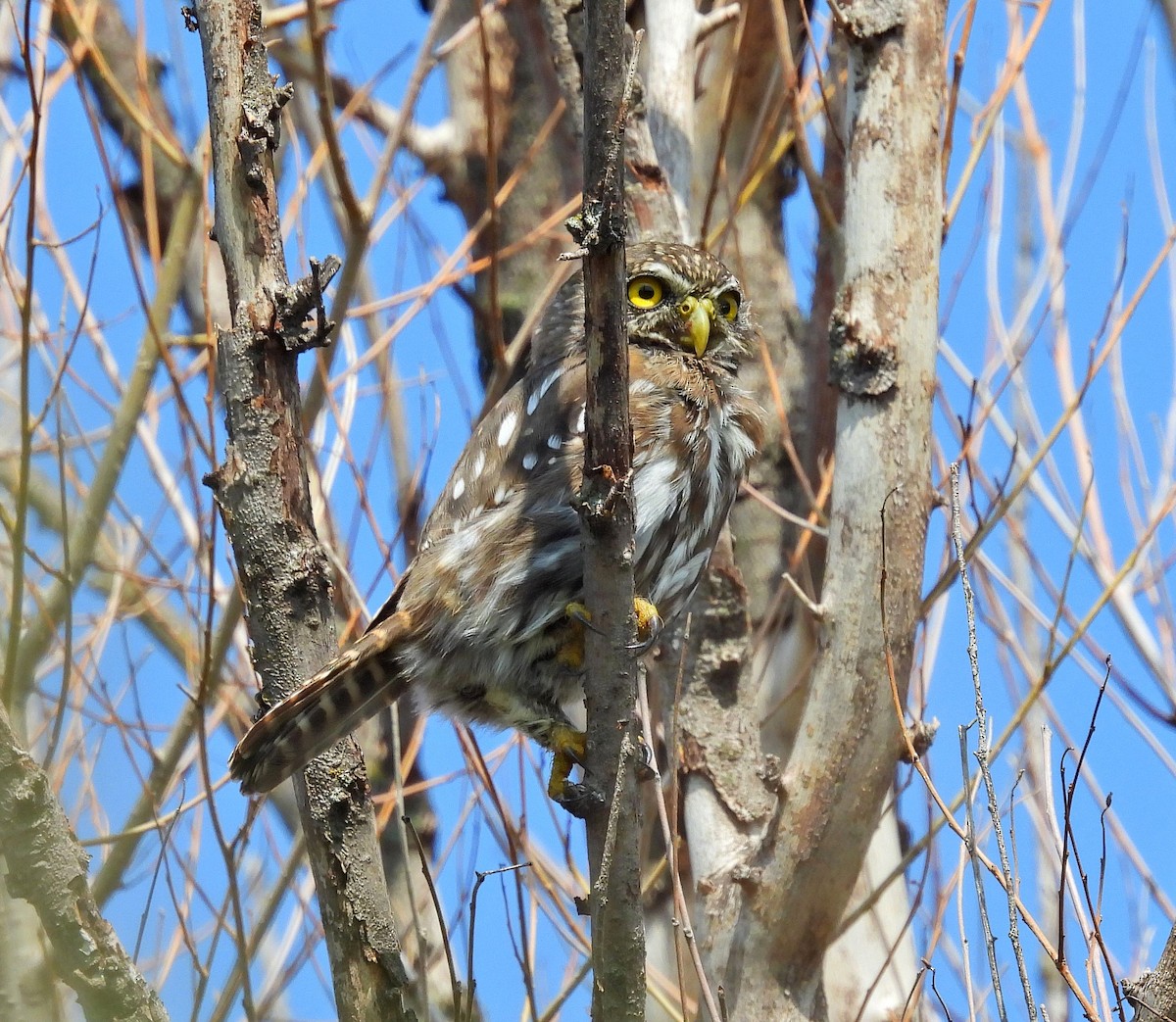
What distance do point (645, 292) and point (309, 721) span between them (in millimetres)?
1678

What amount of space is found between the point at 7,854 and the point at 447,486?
1.96 meters

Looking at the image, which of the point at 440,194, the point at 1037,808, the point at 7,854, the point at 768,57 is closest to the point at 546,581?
the point at 7,854

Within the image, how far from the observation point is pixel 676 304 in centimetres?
409

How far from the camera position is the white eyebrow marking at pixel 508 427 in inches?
153

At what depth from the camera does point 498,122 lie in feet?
22.0

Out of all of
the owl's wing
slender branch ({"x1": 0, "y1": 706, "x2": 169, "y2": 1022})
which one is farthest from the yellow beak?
slender branch ({"x1": 0, "y1": 706, "x2": 169, "y2": 1022})

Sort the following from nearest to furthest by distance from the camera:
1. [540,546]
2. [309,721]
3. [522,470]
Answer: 1. [309,721]
2. [540,546]
3. [522,470]

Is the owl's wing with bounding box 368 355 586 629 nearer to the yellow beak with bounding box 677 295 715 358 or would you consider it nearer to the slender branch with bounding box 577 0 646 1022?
the yellow beak with bounding box 677 295 715 358


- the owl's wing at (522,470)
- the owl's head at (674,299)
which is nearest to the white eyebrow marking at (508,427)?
the owl's wing at (522,470)

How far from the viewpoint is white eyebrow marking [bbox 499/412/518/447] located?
3888 mm

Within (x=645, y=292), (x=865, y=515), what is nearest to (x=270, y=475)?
(x=645, y=292)

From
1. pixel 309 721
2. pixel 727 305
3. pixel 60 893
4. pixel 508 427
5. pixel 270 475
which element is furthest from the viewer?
pixel 727 305

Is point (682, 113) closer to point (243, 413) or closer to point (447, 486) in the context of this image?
point (447, 486)

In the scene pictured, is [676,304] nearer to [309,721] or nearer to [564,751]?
[564,751]
